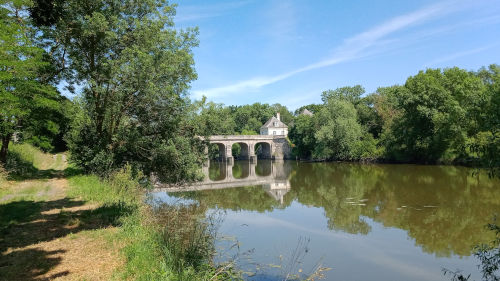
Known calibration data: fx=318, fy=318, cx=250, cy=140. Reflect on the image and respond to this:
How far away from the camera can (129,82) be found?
11297 millimetres

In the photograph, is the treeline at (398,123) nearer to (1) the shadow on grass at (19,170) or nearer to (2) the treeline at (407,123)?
(2) the treeline at (407,123)

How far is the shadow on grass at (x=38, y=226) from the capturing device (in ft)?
15.4

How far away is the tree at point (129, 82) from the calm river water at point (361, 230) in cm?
268

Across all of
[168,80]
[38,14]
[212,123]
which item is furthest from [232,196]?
[38,14]

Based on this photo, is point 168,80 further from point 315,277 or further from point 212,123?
point 315,277

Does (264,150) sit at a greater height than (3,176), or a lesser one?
greater

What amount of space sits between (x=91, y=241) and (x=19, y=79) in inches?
268

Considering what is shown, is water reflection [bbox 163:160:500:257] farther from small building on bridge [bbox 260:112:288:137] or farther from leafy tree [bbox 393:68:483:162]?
small building on bridge [bbox 260:112:288:137]

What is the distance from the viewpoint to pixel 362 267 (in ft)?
25.3

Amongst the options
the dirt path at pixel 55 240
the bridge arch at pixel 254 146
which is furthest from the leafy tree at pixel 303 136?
the dirt path at pixel 55 240

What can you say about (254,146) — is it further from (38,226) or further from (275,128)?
(38,226)

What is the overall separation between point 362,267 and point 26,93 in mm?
11495

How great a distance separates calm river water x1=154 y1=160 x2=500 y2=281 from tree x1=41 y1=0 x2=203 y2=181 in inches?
106

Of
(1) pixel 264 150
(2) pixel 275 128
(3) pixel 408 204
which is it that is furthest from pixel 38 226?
(2) pixel 275 128
